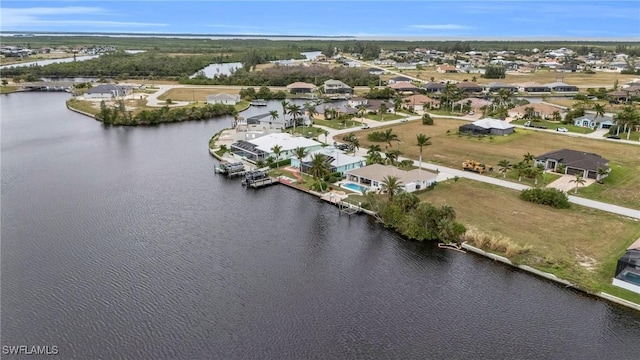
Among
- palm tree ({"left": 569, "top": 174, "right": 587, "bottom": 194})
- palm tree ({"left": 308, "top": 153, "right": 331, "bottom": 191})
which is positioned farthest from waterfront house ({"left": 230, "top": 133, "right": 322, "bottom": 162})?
palm tree ({"left": 569, "top": 174, "right": 587, "bottom": 194})

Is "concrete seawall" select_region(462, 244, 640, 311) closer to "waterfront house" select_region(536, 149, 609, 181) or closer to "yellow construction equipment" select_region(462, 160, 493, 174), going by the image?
"yellow construction equipment" select_region(462, 160, 493, 174)

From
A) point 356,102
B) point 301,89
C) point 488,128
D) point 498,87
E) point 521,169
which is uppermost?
point 498,87

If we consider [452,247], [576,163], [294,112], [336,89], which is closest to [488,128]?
[576,163]

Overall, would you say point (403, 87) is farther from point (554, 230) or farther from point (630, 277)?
point (630, 277)

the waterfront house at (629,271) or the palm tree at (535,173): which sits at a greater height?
the palm tree at (535,173)

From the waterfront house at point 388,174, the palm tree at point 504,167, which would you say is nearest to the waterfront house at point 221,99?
the waterfront house at point 388,174

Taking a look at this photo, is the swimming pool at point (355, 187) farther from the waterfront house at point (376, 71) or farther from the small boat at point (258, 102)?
the waterfront house at point (376, 71)
